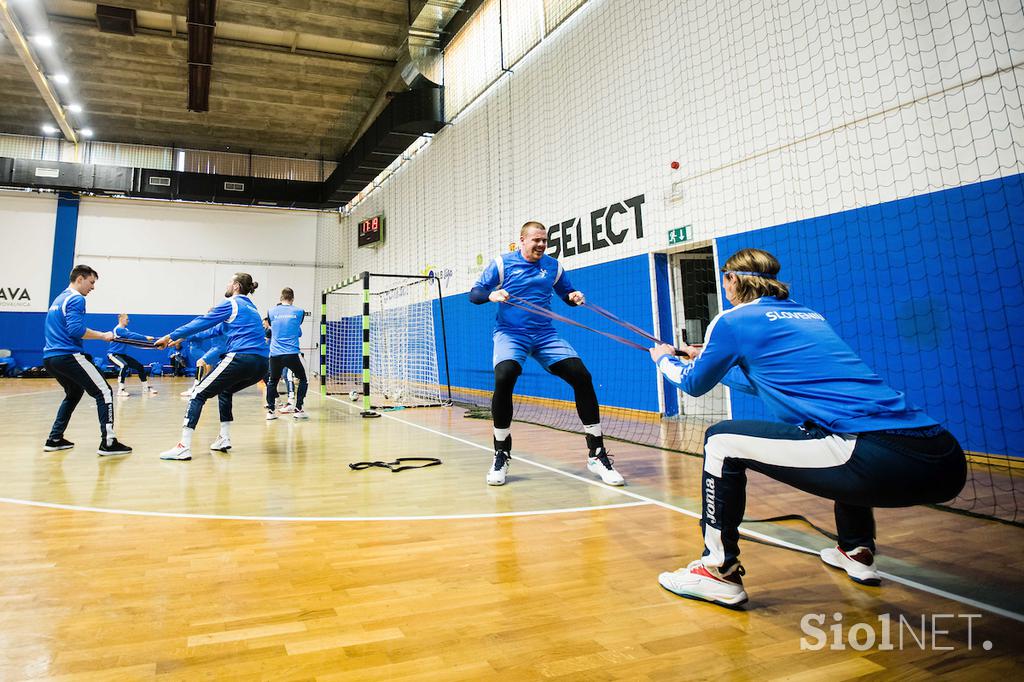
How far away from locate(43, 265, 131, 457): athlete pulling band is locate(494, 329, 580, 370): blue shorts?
3.47 m

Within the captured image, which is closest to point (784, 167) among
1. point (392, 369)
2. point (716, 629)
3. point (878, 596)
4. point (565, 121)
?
point (565, 121)

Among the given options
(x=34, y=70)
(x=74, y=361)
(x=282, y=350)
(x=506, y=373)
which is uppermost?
(x=34, y=70)

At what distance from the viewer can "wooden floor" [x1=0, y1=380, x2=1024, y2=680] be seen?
58.9 inches

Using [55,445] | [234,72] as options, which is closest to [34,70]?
[234,72]

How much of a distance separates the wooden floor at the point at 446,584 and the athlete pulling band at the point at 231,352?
0.98 metres

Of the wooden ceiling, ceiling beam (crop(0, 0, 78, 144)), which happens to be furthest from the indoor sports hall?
ceiling beam (crop(0, 0, 78, 144))

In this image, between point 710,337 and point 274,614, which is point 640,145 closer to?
point 710,337

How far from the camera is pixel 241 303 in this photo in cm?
497

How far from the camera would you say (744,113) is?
6008 mm

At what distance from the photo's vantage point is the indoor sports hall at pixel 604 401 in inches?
65.4

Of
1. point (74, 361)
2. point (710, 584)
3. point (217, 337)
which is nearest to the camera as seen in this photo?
point (710, 584)

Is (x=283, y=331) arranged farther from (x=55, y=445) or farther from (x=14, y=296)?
(x=14, y=296)

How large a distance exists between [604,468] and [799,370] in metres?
2.09

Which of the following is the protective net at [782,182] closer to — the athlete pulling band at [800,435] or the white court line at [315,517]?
the athlete pulling band at [800,435]
